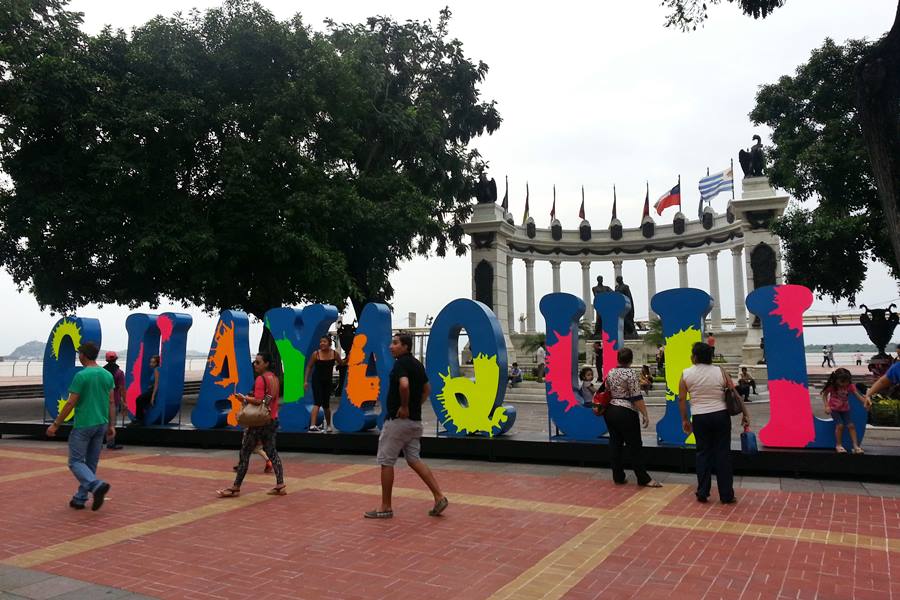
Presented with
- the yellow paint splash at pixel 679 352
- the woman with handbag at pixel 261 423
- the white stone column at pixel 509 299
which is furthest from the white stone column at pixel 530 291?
the woman with handbag at pixel 261 423

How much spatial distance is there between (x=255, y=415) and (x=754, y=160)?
25.4 metres

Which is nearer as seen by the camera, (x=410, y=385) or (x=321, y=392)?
(x=410, y=385)

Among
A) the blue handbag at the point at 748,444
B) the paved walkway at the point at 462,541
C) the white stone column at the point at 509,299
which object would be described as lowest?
the paved walkway at the point at 462,541

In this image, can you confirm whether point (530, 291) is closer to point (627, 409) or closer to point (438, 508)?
point (627, 409)

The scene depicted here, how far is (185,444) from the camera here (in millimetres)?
12016

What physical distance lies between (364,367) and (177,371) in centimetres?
432

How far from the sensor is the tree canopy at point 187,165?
58.8ft

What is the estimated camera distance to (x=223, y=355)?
38.7 ft

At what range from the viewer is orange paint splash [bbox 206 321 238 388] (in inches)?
462

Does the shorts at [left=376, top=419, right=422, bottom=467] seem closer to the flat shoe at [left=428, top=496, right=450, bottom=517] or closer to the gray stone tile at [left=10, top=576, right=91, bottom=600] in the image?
the flat shoe at [left=428, top=496, right=450, bottom=517]

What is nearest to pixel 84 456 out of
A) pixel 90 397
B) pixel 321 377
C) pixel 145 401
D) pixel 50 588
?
pixel 90 397

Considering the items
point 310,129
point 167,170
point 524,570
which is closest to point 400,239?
point 310,129

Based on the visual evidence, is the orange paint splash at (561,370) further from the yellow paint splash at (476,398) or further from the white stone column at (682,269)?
the white stone column at (682,269)

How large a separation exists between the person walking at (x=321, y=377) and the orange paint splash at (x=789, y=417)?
266 inches
